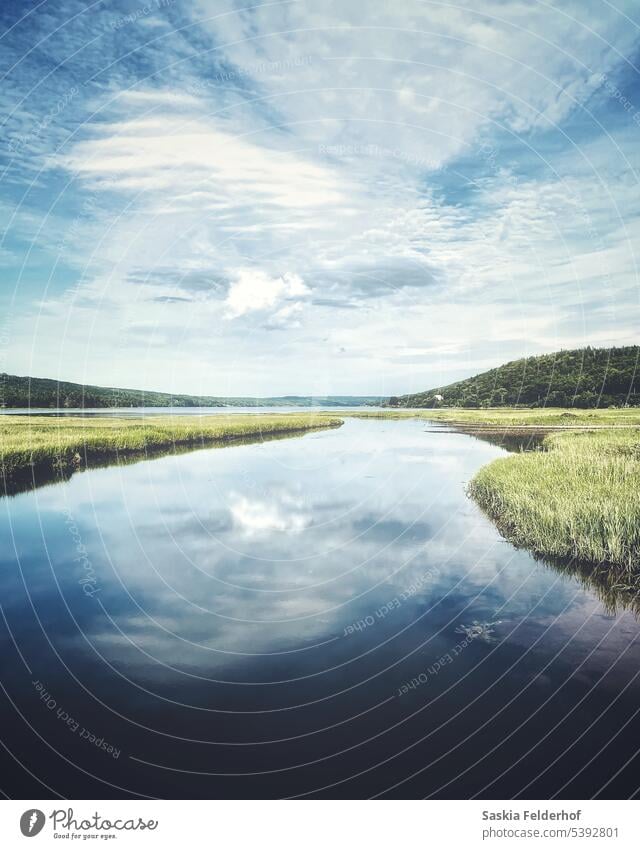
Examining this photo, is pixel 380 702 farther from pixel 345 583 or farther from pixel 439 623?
pixel 345 583

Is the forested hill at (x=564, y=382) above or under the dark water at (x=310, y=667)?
above

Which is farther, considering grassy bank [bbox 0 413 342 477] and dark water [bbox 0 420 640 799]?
grassy bank [bbox 0 413 342 477]

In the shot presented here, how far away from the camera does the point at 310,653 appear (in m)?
13.7

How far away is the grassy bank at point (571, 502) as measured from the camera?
19078 mm

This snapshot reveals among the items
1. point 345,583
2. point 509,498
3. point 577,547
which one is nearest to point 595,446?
point 509,498

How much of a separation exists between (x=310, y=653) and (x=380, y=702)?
105 inches

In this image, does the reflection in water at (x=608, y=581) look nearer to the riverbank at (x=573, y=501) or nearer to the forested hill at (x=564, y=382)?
the riverbank at (x=573, y=501)

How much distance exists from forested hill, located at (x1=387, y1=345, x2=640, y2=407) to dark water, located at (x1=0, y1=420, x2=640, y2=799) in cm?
6569

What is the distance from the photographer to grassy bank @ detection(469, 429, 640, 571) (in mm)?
19078
